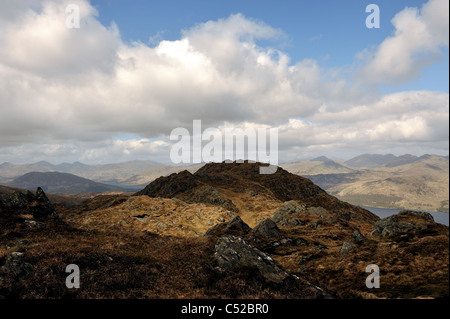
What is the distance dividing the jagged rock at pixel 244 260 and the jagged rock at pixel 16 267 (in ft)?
34.1

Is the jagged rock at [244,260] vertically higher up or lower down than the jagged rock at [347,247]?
higher up

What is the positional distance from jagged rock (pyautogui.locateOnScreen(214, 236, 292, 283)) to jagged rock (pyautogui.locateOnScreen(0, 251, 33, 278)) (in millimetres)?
10400

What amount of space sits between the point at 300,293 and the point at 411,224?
15.8m

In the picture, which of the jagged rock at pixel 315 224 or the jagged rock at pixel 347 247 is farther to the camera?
the jagged rock at pixel 315 224

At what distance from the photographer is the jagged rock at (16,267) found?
37.8 ft

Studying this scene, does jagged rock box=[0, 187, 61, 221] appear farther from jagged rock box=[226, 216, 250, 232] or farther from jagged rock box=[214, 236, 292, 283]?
jagged rock box=[214, 236, 292, 283]

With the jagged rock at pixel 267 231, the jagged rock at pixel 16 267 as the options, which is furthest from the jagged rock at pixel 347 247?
the jagged rock at pixel 16 267

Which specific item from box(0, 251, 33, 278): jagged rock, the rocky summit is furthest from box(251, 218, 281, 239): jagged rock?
box(0, 251, 33, 278): jagged rock

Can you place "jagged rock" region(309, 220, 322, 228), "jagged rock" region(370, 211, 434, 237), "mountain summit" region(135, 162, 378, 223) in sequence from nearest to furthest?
1. "jagged rock" region(370, 211, 434, 237)
2. "jagged rock" region(309, 220, 322, 228)
3. "mountain summit" region(135, 162, 378, 223)

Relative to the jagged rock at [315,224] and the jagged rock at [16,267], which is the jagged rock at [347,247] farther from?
the jagged rock at [16,267]

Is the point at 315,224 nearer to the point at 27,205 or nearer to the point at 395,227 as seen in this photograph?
the point at 395,227

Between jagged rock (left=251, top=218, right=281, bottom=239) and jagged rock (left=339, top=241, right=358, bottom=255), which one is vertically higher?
jagged rock (left=339, top=241, right=358, bottom=255)

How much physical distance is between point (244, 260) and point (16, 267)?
12433 mm

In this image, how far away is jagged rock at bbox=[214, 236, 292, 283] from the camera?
12.8 metres
